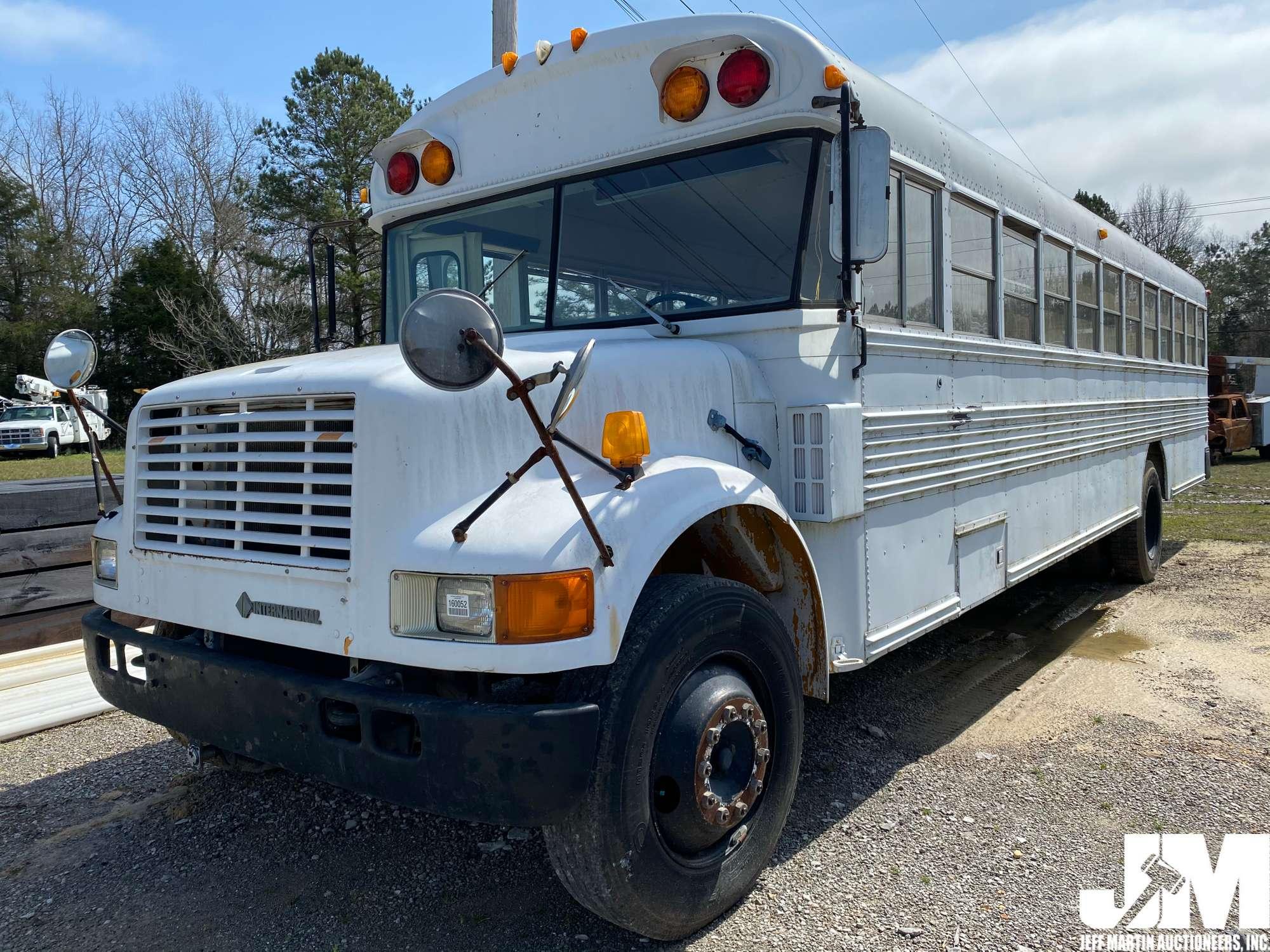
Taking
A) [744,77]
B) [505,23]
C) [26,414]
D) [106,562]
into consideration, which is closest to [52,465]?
[26,414]

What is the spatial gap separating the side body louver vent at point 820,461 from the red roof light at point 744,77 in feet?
3.47

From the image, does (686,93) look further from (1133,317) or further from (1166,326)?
(1166,326)

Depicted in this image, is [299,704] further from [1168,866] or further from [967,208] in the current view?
[967,208]

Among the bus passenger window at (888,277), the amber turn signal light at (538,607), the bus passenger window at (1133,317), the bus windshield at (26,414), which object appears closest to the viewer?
the amber turn signal light at (538,607)

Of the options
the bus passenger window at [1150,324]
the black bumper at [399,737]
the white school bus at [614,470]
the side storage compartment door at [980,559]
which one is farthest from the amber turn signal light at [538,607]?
the bus passenger window at [1150,324]

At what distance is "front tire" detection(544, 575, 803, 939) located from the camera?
227cm

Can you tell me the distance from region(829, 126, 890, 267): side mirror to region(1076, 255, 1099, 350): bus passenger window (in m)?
3.20

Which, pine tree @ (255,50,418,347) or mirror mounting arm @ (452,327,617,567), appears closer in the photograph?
mirror mounting arm @ (452,327,617,567)

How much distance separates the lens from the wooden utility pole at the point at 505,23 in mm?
8375

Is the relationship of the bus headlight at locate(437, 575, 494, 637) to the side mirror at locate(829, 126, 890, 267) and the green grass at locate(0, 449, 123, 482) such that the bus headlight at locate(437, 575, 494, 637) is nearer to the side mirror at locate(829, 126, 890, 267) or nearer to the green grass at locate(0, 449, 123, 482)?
the side mirror at locate(829, 126, 890, 267)

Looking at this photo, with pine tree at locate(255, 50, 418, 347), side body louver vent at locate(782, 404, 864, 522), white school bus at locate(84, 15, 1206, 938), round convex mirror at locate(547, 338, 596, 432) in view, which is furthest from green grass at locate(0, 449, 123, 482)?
round convex mirror at locate(547, 338, 596, 432)

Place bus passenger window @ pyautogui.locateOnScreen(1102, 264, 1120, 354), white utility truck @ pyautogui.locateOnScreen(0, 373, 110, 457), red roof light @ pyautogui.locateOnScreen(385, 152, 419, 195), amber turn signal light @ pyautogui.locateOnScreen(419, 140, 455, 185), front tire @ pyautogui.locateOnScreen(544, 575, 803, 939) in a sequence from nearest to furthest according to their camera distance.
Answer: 1. front tire @ pyautogui.locateOnScreen(544, 575, 803, 939)
2. amber turn signal light @ pyautogui.locateOnScreen(419, 140, 455, 185)
3. red roof light @ pyautogui.locateOnScreen(385, 152, 419, 195)
4. bus passenger window @ pyautogui.locateOnScreen(1102, 264, 1120, 354)
5. white utility truck @ pyautogui.locateOnScreen(0, 373, 110, 457)

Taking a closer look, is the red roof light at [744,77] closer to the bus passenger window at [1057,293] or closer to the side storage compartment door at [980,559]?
the side storage compartment door at [980,559]

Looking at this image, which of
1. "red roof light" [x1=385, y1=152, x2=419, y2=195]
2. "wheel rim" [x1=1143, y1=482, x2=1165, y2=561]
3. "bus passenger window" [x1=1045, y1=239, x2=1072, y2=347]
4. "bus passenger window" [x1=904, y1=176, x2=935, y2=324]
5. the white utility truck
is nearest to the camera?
"bus passenger window" [x1=904, y1=176, x2=935, y2=324]
